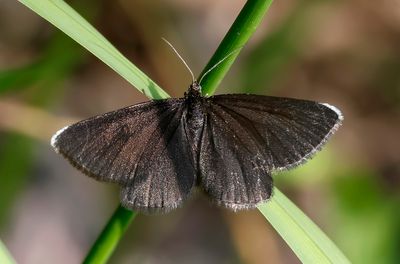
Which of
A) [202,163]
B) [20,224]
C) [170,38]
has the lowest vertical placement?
[20,224]

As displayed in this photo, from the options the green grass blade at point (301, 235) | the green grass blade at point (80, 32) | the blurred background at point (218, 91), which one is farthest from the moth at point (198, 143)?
the blurred background at point (218, 91)

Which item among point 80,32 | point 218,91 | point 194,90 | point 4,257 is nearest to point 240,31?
point 80,32

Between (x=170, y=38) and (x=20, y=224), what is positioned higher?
(x=170, y=38)

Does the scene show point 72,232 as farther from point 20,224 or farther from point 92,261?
point 92,261

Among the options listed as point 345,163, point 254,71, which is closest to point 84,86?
point 254,71

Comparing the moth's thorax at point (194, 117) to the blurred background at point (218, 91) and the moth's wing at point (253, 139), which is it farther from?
the blurred background at point (218, 91)

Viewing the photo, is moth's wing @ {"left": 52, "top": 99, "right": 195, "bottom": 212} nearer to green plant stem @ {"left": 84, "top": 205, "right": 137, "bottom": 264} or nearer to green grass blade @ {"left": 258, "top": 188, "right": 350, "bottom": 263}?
green plant stem @ {"left": 84, "top": 205, "right": 137, "bottom": 264}

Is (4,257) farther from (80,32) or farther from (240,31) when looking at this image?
(240,31)
